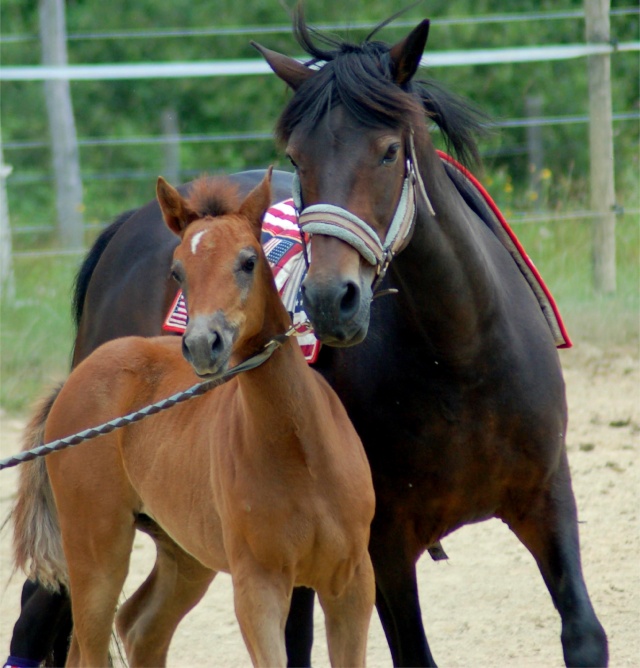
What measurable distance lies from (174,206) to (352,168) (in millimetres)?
385

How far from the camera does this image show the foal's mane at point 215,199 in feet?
7.75

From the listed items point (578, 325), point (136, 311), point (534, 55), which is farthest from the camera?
point (534, 55)

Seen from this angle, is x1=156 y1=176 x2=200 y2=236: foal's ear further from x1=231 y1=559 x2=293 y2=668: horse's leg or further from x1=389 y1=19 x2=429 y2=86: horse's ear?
x1=231 y1=559 x2=293 y2=668: horse's leg

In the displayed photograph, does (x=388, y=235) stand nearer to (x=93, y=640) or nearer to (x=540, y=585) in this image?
(x=93, y=640)

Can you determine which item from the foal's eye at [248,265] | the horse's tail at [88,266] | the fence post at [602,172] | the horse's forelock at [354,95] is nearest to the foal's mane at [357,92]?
the horse's forelock at [354,95]

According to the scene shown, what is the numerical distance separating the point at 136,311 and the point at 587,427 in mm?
2802

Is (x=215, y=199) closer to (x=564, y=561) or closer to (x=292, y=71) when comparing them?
(x=292, y=71)

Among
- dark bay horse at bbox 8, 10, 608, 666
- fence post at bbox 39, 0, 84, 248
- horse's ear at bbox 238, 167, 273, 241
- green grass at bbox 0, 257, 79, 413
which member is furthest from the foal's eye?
fence post at bbox 39, 0, 84, 248

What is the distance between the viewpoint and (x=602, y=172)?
24.1ft

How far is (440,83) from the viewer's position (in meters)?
2.92

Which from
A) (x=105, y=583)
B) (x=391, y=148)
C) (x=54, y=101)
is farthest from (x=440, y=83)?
(x=54, y=101)

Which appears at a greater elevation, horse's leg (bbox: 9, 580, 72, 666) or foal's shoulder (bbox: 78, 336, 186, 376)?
foal's shoulder (bbox: 78, 336, 186, 376)

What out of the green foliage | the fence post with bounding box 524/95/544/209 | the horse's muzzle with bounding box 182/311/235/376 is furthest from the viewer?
the green foliage

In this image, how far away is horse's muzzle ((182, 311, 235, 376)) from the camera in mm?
2043
